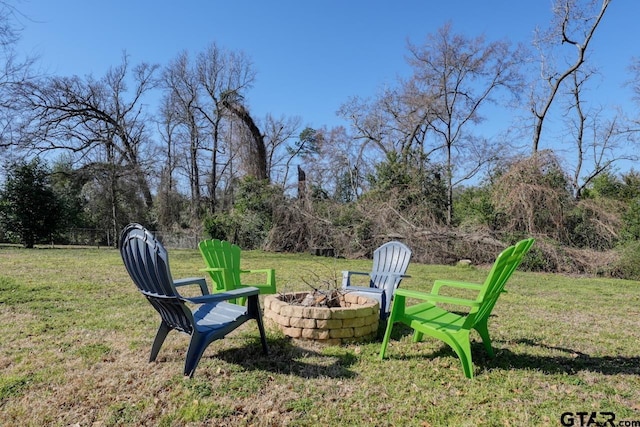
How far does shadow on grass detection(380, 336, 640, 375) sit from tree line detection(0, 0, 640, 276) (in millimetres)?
7071

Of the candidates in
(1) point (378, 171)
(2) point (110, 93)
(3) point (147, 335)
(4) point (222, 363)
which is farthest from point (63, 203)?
(4) point (222, 363)

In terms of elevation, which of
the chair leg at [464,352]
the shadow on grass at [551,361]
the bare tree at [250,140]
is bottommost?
the shadow on grass at [551,361]

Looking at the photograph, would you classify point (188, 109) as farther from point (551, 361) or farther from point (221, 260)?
point (551, 361)

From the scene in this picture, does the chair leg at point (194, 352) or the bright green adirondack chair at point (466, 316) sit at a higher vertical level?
the bright green adirondack chair at point (466, 316)

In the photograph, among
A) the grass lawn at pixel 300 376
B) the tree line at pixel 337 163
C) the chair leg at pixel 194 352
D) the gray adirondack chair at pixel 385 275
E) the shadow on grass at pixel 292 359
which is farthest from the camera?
the tree line at pixel 337 163

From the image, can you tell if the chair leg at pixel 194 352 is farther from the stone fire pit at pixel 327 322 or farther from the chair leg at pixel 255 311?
the stone fire pit at pixel 327 322

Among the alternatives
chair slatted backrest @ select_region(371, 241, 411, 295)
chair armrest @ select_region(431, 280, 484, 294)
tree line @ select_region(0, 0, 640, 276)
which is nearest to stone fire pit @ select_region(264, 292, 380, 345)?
chair armrest @ select_region(431, 280, 484, 294)

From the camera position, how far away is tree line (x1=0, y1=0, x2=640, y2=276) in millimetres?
10211

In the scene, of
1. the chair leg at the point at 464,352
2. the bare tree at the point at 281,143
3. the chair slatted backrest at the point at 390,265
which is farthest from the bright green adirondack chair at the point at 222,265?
the bare tree at the point at 281,143

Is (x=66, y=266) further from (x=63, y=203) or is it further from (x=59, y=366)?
(x=63, y=203)

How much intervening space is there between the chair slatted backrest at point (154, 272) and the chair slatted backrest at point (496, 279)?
6.82 feet

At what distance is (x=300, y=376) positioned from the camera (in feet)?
8.81

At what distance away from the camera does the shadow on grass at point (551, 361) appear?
114 inches

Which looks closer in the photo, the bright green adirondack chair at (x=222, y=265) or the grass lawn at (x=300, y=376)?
the grass lawn at (x=300, y=376)
